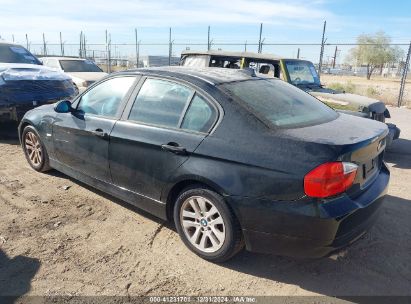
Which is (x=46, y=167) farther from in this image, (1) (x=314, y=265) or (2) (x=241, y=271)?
(1) (x=314, y=265)

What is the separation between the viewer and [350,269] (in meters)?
3.23

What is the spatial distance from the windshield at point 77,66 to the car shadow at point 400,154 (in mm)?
10623

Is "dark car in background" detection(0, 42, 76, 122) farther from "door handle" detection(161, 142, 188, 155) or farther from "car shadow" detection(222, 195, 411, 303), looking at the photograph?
"car shadow" detection(222, 195, 411, 303)

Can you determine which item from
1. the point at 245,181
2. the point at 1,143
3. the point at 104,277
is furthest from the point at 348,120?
the point at 1,143

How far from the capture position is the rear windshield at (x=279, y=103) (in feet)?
10.4

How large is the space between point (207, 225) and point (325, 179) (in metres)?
1.10

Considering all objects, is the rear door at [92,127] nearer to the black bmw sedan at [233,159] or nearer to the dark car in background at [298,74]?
the black bmw sedan at [233,159]

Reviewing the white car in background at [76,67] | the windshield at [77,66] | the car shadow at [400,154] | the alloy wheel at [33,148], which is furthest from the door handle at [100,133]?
the windshield at [77,66]

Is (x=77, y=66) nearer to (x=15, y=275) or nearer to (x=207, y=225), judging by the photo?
(x=15, y=275)

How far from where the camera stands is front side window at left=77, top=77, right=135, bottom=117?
3.99 meters

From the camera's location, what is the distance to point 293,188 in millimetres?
2695

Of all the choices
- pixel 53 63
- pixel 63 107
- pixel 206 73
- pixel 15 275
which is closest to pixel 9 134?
pixel 63 107

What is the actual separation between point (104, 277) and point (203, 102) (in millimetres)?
1664

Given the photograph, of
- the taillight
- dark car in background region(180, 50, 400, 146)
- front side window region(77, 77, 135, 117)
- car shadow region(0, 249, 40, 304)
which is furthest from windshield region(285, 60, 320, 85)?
car shadow region(0, 249, 40, 304)
